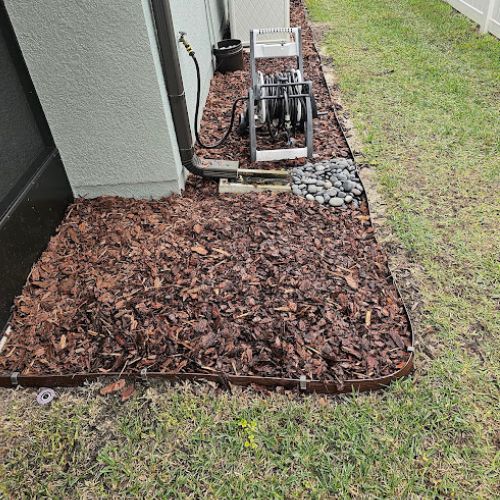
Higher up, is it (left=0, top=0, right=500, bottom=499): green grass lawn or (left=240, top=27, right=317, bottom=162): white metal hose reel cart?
(left=240, top=27, right=317, bottom=162): white metal hose reel cart

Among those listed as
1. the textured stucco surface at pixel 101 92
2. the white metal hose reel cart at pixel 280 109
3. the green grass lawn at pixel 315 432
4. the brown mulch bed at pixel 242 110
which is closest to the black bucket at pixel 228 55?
the brown mulch bed at pixel 242 110

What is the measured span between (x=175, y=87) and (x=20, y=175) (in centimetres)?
125

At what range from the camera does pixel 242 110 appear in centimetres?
532

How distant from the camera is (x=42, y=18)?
9.56 ft

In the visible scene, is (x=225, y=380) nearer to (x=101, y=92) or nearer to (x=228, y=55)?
(x=101, y=92)

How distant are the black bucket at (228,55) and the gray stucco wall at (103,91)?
252 centimetres

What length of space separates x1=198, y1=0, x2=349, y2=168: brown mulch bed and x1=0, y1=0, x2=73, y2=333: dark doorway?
5.22ft

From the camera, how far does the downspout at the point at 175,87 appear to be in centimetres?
305

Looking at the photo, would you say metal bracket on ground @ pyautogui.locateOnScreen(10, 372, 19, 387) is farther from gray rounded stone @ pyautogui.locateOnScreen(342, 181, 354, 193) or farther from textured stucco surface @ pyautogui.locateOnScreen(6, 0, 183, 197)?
gray rounded stone @ pyautogui.locateOnScreen(342, 181, 354, 193)

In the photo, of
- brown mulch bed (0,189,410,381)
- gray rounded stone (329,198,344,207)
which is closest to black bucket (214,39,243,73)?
gray rounded stone (329,198,344,207)

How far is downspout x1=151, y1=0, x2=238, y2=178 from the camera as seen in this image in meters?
3.05

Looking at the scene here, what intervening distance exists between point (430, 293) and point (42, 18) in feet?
10.0

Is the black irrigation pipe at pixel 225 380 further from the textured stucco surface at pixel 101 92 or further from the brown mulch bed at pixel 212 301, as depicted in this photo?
the textured stucco surface at pixel 101 92

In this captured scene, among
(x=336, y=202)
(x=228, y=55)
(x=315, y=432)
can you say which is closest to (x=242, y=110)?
(x=228, y=55)
